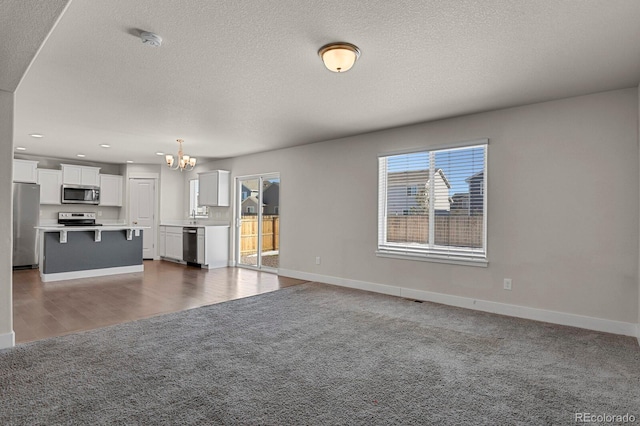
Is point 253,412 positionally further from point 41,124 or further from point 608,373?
point 41,124

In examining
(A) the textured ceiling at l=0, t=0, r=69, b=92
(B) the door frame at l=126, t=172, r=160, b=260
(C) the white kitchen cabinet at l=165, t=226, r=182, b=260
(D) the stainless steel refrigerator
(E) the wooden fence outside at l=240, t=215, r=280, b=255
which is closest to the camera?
(A) the textured ceiling at l=0, t=0, r=69, b=92

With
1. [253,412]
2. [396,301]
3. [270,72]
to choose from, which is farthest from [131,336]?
[396,301]

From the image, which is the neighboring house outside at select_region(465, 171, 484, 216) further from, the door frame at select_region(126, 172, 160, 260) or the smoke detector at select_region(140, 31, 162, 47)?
the door frame at select_region(126, 172, 160, 260)

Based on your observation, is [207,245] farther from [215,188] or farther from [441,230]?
[441,230]

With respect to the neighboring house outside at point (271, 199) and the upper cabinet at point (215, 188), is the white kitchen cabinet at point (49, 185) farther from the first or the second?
the neighboring house outside at point (271, 199)

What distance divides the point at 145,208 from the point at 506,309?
8208mm

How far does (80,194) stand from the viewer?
806 cm

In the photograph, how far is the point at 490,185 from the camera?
4250 mm

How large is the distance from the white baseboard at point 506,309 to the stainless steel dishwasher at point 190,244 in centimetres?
334

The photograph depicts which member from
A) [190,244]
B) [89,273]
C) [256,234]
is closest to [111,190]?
[190,244]

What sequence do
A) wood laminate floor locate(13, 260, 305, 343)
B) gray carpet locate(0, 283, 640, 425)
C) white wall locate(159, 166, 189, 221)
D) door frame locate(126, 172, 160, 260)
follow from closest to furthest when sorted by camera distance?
gray carpet locate(0, 283, 640, 425) → wood laminate floor locate(13, 260, 305, 343) → door frame locate(126, 172, 160, 260) → white wall locate(159, 166, 189, 221)

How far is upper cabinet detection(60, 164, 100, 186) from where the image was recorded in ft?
25.8

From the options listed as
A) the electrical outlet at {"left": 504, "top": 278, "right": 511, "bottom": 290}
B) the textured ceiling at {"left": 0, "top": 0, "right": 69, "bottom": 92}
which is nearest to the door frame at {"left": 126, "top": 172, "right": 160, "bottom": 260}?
the textured ceiling at {"left": 0, "top": 0, "right": 69, "bottom": 92}

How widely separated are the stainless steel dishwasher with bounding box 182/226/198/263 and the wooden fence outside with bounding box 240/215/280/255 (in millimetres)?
973
